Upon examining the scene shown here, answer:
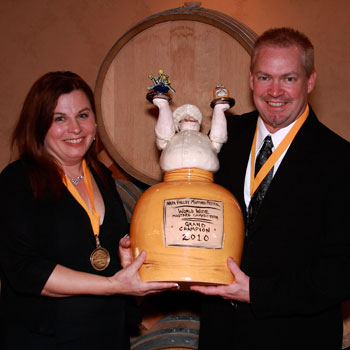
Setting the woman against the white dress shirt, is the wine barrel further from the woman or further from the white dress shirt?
the white dress shirt

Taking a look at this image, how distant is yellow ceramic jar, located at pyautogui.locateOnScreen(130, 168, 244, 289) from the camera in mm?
1204

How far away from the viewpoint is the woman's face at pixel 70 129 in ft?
5.03

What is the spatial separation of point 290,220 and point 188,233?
0.38 m

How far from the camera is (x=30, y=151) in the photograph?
1.54 metres

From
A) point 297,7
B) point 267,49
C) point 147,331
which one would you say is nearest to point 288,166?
point 267,49

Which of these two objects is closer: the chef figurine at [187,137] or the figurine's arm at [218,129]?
the chef figurine at [187,137]

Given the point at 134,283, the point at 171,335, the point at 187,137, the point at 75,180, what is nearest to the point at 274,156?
the point at 187,137

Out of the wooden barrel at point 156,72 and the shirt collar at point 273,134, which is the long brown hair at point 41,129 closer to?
the wooden barrel at point 156,72

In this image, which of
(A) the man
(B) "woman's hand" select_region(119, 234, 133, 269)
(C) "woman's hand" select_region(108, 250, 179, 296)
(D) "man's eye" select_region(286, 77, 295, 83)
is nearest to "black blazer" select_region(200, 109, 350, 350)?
(A) the man

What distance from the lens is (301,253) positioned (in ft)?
4.66

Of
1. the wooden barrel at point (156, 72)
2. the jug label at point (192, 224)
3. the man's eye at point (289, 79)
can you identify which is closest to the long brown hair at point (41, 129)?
the wooden barrel at point (156, 72)

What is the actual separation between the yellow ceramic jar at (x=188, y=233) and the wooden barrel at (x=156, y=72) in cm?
64

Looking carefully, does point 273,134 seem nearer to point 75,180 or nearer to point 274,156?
point 274,156

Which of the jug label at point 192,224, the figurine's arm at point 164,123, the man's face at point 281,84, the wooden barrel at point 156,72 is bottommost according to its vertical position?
the jug label at point 192,224
